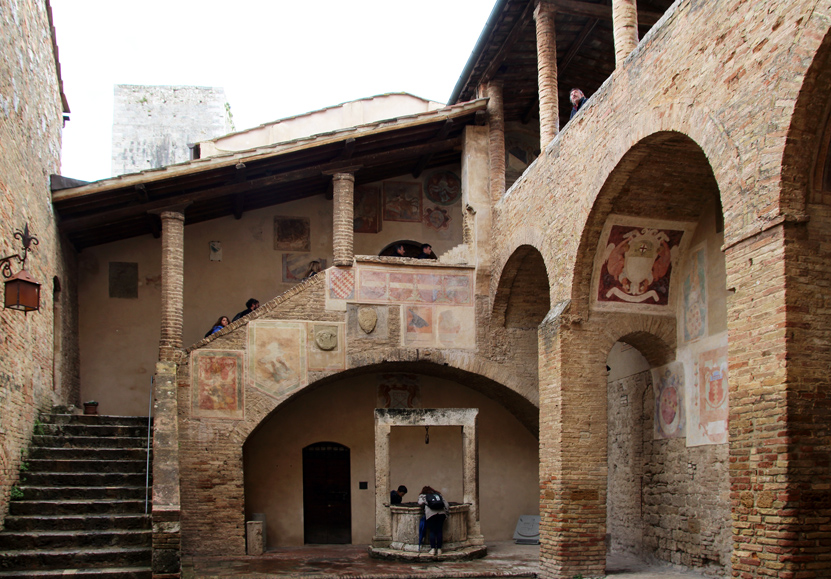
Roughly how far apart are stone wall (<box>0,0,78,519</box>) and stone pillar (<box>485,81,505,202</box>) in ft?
22.3

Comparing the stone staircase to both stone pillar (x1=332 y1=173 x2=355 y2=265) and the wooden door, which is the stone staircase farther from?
the wooden door

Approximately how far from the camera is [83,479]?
10531 millimetres

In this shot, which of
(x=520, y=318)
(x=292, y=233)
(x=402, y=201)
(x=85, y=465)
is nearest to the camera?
(x=85, y=465)

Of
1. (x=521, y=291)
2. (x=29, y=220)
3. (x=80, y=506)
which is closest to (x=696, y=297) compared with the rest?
(x=521, y=291)

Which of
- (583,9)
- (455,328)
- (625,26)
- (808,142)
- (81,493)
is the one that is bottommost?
(81,493)

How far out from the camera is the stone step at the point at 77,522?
962 centimetres

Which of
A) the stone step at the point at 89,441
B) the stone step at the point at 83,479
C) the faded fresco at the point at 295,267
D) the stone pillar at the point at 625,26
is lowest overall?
the stone step at the point at 83,479

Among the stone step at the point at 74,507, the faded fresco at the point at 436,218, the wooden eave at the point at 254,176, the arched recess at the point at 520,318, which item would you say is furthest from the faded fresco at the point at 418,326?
the stone step at the point at 74,507

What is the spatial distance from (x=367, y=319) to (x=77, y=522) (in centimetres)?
573

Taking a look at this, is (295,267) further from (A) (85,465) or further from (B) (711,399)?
(B) (711,399)

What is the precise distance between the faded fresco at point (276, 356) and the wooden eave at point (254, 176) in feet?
7.63

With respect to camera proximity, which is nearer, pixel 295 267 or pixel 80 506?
pixel 80 506

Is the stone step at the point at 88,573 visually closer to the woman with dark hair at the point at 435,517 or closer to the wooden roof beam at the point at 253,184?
the woman with dark hair at the point at 435,517

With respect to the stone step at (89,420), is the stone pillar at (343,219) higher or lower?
higher
